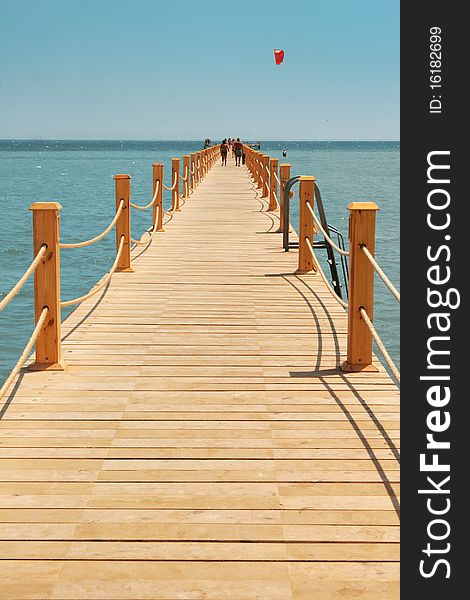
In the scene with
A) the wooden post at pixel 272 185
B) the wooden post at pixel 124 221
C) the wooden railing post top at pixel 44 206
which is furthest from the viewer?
the wooden post at pixel 272 185

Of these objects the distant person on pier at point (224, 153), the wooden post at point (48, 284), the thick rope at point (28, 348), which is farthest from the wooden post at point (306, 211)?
the distant person on pier at point (224, 153)

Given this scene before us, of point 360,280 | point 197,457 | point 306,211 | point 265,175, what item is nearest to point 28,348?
point 197,457

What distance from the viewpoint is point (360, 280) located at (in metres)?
6.57

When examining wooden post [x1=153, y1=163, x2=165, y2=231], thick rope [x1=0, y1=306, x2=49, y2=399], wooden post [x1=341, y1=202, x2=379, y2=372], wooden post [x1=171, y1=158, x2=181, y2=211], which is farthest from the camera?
wooden post [x1=171, y1=158, x2=181, y2=211]

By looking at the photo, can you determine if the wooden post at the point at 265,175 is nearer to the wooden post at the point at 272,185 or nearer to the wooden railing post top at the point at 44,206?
the wooden post at the point at 272,185

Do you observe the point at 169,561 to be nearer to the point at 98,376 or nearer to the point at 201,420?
the point at 201,420

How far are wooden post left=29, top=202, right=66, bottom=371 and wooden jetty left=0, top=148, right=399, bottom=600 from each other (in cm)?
2

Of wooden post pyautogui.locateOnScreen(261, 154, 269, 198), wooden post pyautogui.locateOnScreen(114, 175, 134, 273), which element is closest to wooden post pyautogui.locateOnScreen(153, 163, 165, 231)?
wooden post pyautogui.locateOnScreen(114, 175, 134, 273)

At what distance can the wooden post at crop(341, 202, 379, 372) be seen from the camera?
655 centimetres

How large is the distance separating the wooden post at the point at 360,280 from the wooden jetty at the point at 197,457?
0.13 ft

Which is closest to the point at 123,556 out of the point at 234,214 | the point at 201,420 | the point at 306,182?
the point at 201,420

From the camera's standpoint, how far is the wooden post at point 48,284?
646 centimetres

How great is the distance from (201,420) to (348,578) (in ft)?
6.76

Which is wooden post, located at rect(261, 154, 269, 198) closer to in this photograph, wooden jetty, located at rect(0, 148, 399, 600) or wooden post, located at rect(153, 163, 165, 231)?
wooden post, located at rect(153, 163, 165, 231)
